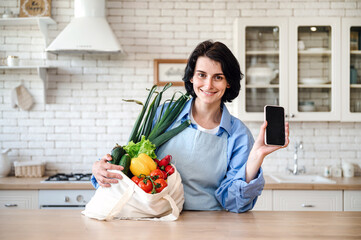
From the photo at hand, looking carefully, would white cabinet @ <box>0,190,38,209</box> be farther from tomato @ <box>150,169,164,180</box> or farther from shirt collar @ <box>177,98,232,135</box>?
tomato @ <box>150,169,164,180</box>

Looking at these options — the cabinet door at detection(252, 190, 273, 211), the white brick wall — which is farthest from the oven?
the cabinet door at detection(252, 190, 273, 211)

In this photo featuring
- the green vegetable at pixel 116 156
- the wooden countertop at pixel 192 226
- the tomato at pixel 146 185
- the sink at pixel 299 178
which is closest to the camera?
the wooden countertop at pixel 192 226

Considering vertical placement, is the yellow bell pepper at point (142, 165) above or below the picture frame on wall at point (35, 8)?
below

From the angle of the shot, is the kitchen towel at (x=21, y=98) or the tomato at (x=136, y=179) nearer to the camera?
the tomato at (x=136, y=179)

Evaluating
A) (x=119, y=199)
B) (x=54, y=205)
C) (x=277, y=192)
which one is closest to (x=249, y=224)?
(x=119, y=199)

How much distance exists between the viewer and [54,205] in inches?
131

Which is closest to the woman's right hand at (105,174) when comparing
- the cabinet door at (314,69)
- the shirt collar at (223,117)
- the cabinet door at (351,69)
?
the shirt collar at (223,117)

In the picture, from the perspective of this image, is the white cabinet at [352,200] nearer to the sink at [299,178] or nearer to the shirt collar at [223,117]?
the sink at [299,178]

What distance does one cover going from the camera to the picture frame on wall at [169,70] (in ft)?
12.7

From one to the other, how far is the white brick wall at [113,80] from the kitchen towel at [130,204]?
2.40 meters

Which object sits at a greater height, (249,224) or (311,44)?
(311,44)

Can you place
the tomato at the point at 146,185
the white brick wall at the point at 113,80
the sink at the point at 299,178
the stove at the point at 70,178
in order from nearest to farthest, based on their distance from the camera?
the tomato at the point at 146,185, the stove at the point at 70,178, the sink at the point at 299,178, the white brick wall at the point at 113,80

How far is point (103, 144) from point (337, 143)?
2.54 meters

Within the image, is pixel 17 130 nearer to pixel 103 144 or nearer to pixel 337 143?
pixel 103 144
